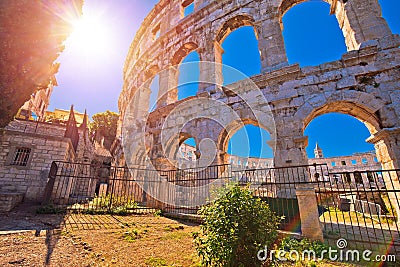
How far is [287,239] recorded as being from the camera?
4246mm

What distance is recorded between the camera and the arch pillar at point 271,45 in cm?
783

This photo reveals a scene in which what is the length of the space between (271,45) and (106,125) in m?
27.6

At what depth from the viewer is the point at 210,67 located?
943cm

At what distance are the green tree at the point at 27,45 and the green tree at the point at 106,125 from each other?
2108cm

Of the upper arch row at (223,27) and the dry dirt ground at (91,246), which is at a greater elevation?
the upper arch row at (223,27)

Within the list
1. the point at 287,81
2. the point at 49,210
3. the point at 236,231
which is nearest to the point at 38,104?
the point at 49,210

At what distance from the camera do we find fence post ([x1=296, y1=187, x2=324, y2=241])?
4266 mm

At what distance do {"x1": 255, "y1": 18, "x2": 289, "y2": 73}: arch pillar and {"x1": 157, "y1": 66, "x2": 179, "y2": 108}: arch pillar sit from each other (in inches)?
205

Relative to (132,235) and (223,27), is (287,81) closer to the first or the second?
(223,27)

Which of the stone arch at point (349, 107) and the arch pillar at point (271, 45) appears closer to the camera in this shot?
the stone arch at point (349, 107)

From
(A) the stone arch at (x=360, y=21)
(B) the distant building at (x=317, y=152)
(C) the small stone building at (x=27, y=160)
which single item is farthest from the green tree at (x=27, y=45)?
(B) the distant building at (x=317, y=152)

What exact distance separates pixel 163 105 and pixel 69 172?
18.2 feet
